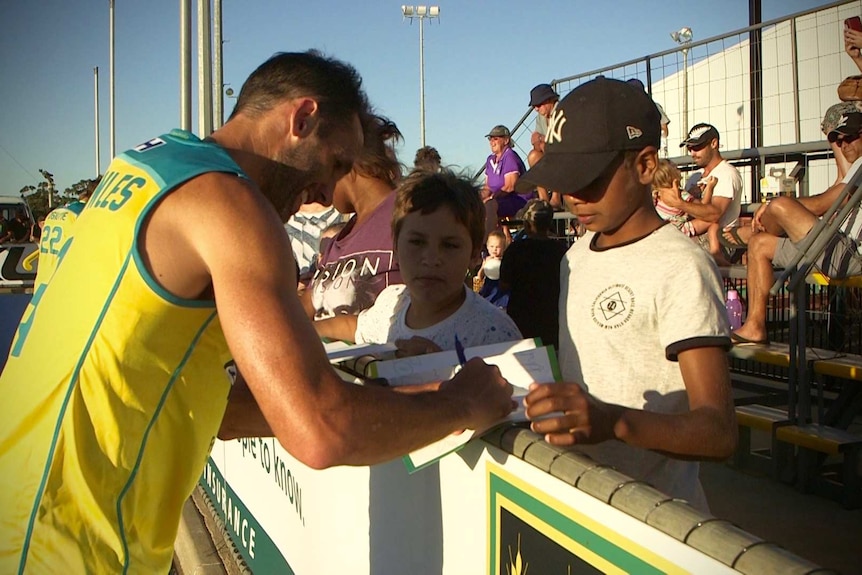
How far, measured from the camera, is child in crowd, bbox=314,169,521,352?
2648 mm

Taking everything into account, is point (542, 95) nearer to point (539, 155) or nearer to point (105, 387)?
point (539, 155)

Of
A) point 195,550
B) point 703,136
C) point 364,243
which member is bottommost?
point 195,550

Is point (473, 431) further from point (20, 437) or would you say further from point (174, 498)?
point (20, 437)

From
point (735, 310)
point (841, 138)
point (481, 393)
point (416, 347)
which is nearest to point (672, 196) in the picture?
point (735, 310)

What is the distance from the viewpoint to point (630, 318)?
6.11 feet

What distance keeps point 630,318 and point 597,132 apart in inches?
18.5

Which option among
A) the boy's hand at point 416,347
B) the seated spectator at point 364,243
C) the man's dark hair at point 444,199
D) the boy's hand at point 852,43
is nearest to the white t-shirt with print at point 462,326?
the boy's hand at point 416,347

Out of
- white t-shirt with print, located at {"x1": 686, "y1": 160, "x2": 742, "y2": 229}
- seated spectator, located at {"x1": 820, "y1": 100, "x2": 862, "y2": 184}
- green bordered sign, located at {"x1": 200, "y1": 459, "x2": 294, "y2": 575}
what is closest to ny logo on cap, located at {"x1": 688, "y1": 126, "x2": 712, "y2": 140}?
white t-shirt with print, located at {"x1": 686, "y1": 160, "x2": 742, "y2": 229}

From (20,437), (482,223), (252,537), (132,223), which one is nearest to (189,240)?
(132,223)

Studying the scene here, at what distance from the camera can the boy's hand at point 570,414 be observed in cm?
159

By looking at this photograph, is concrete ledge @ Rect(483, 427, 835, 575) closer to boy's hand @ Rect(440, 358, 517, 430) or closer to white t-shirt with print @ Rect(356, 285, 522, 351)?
boy's hand @ Rect(440, 358, 517, 430)

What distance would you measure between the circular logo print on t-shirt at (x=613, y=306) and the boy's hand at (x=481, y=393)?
0.32 metres

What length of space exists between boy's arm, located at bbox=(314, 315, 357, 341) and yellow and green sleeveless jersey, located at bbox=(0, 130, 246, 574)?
144 centimetres

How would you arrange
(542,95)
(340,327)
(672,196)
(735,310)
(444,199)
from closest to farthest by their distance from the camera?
(444,199)
(340,327)
(735,310)
(672,196)
(542,95)
